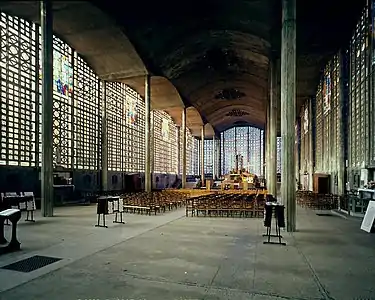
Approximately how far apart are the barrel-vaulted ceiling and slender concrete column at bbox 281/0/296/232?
3668 millimetres

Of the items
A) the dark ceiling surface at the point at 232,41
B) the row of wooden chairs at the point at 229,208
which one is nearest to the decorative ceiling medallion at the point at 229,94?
the dark ceiling surface at the point at 232,41

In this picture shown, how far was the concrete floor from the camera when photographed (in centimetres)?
414

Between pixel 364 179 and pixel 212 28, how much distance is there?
38.1ft

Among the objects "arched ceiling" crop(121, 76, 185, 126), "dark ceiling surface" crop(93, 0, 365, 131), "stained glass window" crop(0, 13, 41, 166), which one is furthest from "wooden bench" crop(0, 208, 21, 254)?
"arched ceiling" crop(121, 76, 185, 126)

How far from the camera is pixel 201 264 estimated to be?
5527 mm

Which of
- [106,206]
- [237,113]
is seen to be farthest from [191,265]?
[237,113]

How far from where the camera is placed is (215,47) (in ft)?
73.6

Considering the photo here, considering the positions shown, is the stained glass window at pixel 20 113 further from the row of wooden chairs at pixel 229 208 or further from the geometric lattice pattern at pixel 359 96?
the geometric lattice pattern at pixel 359 96

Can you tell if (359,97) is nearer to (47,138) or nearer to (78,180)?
(47,138)

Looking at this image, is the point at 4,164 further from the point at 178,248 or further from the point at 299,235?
the point at 299,235

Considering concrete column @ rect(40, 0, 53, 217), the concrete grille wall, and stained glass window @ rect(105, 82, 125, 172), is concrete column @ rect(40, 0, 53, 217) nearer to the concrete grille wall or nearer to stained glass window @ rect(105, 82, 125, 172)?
the concrete grille wall

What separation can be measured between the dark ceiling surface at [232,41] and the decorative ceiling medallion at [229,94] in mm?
870

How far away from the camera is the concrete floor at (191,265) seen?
13.6 ft

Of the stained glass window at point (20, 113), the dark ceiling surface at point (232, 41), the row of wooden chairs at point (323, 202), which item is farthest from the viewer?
the row of wooden chairs at point (323, 202)
